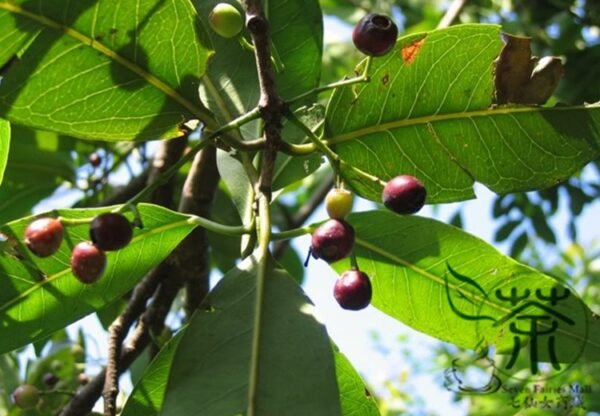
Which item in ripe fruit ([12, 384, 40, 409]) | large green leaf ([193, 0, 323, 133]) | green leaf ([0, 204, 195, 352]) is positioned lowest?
green leaf ([0, 204, 195, 352])

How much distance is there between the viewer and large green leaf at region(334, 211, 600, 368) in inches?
68.2

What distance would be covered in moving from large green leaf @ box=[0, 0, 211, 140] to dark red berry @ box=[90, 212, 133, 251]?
9.3 inches

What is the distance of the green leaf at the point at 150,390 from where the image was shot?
156cm

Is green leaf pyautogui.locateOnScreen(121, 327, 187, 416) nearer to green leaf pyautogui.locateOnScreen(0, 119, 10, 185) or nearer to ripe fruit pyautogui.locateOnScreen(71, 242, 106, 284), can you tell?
ripe fruit pyautogui.locateOnScreen(71, 242, 106, 284)

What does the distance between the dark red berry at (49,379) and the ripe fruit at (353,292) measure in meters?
1.38

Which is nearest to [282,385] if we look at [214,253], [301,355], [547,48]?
[301,355]

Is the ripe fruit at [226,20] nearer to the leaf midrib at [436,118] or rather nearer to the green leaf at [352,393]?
the leaf midrib at [436,118]

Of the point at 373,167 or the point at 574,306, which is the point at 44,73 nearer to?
the point at 373,167

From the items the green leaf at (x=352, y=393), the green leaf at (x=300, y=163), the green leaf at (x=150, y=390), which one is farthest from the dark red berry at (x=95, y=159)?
the green leaf at (x=352, y=393)

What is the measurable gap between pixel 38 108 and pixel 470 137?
72 cm

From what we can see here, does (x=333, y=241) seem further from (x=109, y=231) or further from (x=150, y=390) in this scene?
(x=150, y=390)

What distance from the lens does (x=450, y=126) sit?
158 centimetres

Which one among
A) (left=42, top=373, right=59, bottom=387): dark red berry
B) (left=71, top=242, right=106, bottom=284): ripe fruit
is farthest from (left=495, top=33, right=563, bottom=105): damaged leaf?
(left=42, top=373, right=59, bottom=387): dark red berry

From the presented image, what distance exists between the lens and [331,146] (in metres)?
1.60
